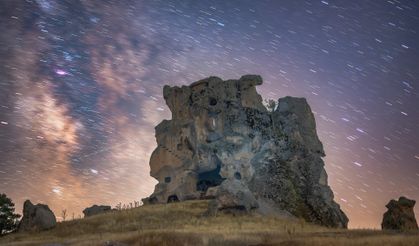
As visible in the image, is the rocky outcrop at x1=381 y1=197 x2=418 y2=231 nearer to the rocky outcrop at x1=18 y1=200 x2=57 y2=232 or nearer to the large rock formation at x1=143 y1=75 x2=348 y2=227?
the large rock formation at x1=143 y1=75 x2=348 y2=227

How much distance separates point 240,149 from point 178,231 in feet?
127

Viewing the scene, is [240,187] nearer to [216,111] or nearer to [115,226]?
[115,226]

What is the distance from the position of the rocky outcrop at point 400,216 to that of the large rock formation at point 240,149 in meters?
7.50

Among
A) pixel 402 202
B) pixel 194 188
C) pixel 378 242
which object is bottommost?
pixel 194 188

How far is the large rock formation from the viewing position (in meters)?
58.6

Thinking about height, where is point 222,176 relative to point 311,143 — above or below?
below

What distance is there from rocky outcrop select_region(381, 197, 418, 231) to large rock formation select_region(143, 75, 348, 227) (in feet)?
24.6

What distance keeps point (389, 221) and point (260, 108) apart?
90.2 ft

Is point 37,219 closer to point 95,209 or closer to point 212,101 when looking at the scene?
point 95,209

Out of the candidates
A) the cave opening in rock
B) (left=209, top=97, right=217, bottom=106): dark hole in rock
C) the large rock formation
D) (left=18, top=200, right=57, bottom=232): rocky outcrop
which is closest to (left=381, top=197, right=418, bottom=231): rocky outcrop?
the large rock formation

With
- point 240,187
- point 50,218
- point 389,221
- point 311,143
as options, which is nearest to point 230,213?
point 240,187

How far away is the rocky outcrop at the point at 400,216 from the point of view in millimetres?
49875

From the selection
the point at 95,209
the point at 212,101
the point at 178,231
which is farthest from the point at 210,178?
the point at 178,231

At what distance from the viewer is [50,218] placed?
40625 mm
